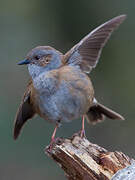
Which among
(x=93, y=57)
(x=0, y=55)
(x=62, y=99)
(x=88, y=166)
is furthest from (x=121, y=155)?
(x=0, y=55)

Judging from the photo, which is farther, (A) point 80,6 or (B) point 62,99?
(A) point 80,6

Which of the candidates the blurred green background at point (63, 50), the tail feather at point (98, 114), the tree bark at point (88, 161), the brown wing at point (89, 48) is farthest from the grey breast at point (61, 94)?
the blurred green background at point (63, 50)

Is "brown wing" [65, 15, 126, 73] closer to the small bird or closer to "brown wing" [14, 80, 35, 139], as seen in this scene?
the small bird

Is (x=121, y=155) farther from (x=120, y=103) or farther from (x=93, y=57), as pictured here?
(x=120, y=103)

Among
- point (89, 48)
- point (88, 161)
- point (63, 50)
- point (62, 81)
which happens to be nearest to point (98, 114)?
point (89, 48)

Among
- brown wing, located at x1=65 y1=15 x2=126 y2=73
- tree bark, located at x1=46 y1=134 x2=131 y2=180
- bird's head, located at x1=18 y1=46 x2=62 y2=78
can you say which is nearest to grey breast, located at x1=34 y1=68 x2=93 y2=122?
bird's head, located at x1=18 y1=46 x2=62 y2=78

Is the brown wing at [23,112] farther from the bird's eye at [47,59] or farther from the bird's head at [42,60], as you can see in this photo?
the bird's eye at [47,59]
